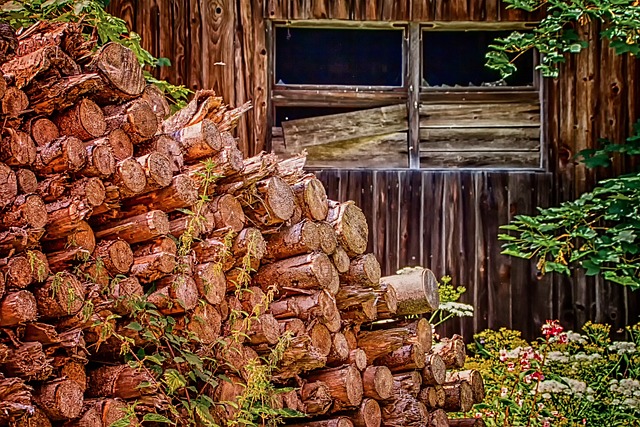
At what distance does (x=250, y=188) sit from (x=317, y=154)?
11.3ft

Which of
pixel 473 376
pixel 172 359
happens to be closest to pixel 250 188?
pixel 172 359

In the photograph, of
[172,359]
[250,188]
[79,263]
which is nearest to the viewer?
[79,263]

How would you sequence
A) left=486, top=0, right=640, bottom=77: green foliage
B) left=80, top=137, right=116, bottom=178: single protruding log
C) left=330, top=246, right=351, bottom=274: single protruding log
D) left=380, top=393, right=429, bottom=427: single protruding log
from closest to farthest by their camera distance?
left=80, top=137, right=116, bottom=178: single protruding log → left=330, top=246, right=351, bottom=274: single protruding log → left=380, top=393, right=429, bottom=427: single protruding log → left=486, top=0, right=640, bottom=77: green foliage

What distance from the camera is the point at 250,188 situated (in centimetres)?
347

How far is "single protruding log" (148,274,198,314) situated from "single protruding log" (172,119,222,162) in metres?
0.50

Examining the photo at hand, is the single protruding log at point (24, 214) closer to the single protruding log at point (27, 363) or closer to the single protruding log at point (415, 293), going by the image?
the single protruding log at point (27, 363)

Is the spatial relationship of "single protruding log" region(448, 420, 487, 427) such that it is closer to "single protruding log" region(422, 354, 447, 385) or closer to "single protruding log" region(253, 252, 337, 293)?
"single protruding log" region(422, 354, 447, 385)

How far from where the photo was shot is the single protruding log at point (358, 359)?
377 cm

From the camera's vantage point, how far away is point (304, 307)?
354 centimetres

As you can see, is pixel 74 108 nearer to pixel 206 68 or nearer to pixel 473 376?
pixel 473 376

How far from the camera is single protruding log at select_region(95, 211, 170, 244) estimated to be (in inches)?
118

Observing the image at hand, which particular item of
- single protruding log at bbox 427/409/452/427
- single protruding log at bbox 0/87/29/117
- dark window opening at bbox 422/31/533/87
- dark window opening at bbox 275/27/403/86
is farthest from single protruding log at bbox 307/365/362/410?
dark window opening at bbox 422/31/533/87

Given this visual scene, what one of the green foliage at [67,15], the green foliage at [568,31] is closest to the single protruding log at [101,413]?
the green foliage at [67,15]

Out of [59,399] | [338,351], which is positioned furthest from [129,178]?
[338,351]
